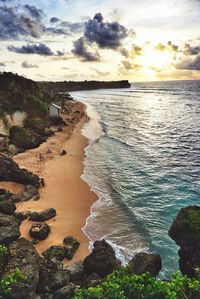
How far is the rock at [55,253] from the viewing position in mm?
19016

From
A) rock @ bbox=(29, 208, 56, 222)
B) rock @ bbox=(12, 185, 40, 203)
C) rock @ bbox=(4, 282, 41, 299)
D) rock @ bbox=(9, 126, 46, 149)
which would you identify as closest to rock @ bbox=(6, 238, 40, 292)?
rock @ bbox=(4, 282, 41, 299)

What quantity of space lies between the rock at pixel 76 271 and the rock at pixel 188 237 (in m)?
5.01

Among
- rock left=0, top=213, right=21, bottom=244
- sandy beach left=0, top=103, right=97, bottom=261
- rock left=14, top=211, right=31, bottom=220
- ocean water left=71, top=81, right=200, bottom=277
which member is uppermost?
rock left=0, top=213, right=21, bottom=244

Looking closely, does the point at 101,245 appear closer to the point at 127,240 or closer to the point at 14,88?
the point at 127,240

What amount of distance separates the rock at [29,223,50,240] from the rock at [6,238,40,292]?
3.56 m

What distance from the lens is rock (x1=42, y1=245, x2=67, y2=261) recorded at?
19016 millimetres

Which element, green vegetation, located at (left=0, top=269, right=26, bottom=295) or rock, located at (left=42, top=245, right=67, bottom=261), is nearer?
green vegetation, located at (left=0, top=269, right=26, bottom=295)

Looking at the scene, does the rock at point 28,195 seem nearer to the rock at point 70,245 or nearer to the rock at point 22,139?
the rock at point 70,245

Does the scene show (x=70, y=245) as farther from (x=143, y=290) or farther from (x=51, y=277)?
(x=143, y=290)

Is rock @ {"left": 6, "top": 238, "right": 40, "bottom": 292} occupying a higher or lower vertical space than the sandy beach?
higher

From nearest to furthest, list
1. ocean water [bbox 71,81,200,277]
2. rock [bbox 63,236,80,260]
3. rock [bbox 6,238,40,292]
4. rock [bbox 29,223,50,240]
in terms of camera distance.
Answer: rock [bbox 6,238,40,292]
rock [bbox 63,236,80,260]
rock [bbox 29,223,50,240]
ocean water [bbox 71,81,200,277]

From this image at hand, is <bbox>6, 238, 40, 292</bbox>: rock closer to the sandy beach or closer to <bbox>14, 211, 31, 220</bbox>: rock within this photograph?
the sandy beach

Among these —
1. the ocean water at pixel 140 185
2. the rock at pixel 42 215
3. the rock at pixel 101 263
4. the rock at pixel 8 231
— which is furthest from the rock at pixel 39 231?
the rock at pixel 101 263

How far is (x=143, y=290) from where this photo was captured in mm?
10859
